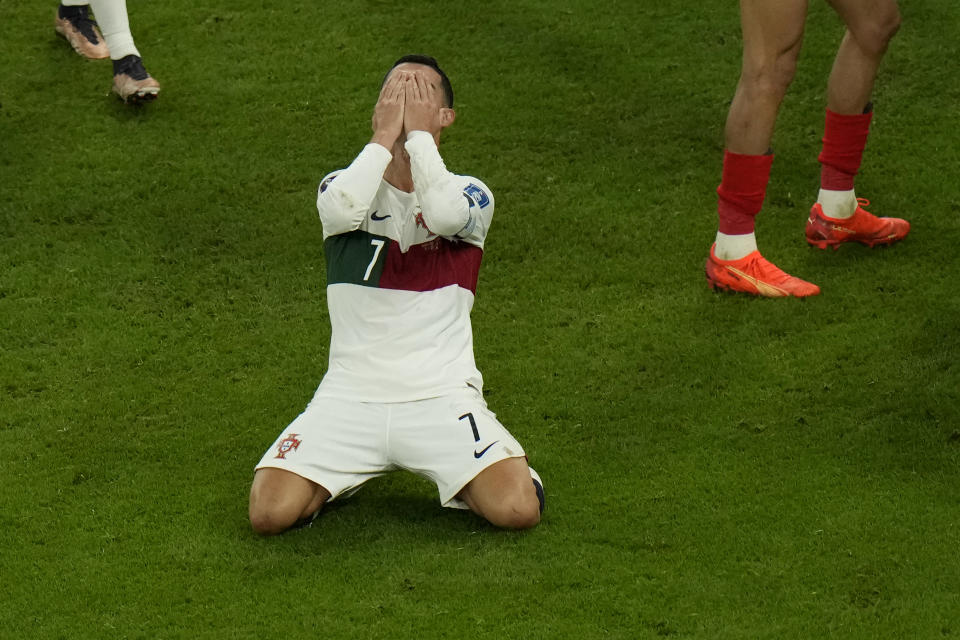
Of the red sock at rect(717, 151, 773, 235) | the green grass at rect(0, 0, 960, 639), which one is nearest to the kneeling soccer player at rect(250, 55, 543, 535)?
the green grass at rect(0, 0, 960, 639)

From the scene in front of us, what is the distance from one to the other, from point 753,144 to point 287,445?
1.56 m

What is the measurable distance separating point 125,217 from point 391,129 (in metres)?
1.58

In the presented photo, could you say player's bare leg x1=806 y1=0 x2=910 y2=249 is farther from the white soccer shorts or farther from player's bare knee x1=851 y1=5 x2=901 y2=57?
the white soccer shorts

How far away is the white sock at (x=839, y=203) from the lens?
366cm

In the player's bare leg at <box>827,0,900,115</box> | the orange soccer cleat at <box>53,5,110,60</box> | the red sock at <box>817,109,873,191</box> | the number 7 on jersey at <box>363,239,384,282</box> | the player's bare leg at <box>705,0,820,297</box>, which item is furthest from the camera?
the orange soccer cleat at <box>53,5,110,60</box>

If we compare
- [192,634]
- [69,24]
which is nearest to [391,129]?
[192,634]

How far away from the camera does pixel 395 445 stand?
2686mm

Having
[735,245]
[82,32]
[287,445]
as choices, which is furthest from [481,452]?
[82,32]

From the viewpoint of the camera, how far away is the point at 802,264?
3686 mm

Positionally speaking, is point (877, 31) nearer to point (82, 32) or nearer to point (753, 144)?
point (753, 144)

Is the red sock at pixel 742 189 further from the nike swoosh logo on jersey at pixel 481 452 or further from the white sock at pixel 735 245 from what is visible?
the nike swoosh logo on jersey at pixel 481 452

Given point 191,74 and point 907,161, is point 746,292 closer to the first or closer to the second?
point 907,161

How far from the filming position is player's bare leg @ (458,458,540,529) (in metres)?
2.62

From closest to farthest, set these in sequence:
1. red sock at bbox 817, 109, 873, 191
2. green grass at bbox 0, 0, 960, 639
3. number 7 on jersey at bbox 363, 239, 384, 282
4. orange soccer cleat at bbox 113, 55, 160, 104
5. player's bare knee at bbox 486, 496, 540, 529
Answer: green grass at bbox 0, 0, 960, 639 → player's bare knee at bbox 486, 496, 540, 529 → number 7 on jersey at bbox 363, 239, 384, 282 → red sock at bbox 817, 109, 873, 191 → orange soccer cleat at bbox 113, 55, 160, 104
